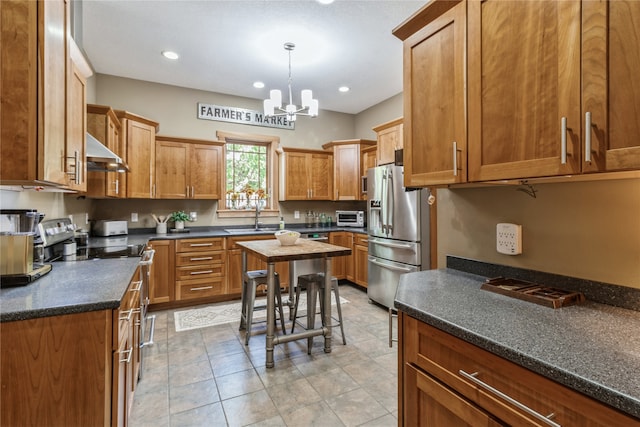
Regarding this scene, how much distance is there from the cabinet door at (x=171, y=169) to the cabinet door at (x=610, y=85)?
4283mm

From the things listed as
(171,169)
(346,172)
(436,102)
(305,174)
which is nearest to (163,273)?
(171,169)

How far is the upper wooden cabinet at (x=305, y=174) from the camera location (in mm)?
5035

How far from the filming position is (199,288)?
13.0 ft

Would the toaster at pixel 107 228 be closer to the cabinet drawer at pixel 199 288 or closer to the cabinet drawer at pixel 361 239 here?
the cabinet drawer at pixel 199 288

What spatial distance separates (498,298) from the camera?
1277 mm

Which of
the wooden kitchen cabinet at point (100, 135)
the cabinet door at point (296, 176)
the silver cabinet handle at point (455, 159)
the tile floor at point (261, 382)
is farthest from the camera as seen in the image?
the cabinet door at point (296, 176)

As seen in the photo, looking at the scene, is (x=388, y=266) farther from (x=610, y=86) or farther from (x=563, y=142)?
(x=610, y=86)

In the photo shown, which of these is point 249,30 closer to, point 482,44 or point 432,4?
point 432,4

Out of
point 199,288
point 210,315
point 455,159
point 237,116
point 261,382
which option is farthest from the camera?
point 237,116

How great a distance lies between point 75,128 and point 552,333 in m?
2.51

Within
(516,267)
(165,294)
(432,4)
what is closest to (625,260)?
(516,267)

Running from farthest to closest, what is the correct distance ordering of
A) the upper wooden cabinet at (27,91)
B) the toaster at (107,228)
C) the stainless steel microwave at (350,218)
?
the stainless steel microwave at (350,218) → the toaster at (107,228) → the upper wooden cabinet at (27,91)

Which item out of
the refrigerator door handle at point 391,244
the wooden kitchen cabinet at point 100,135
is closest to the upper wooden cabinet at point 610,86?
the refrigerator door handle at point 391,244

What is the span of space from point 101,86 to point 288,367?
165 inches
